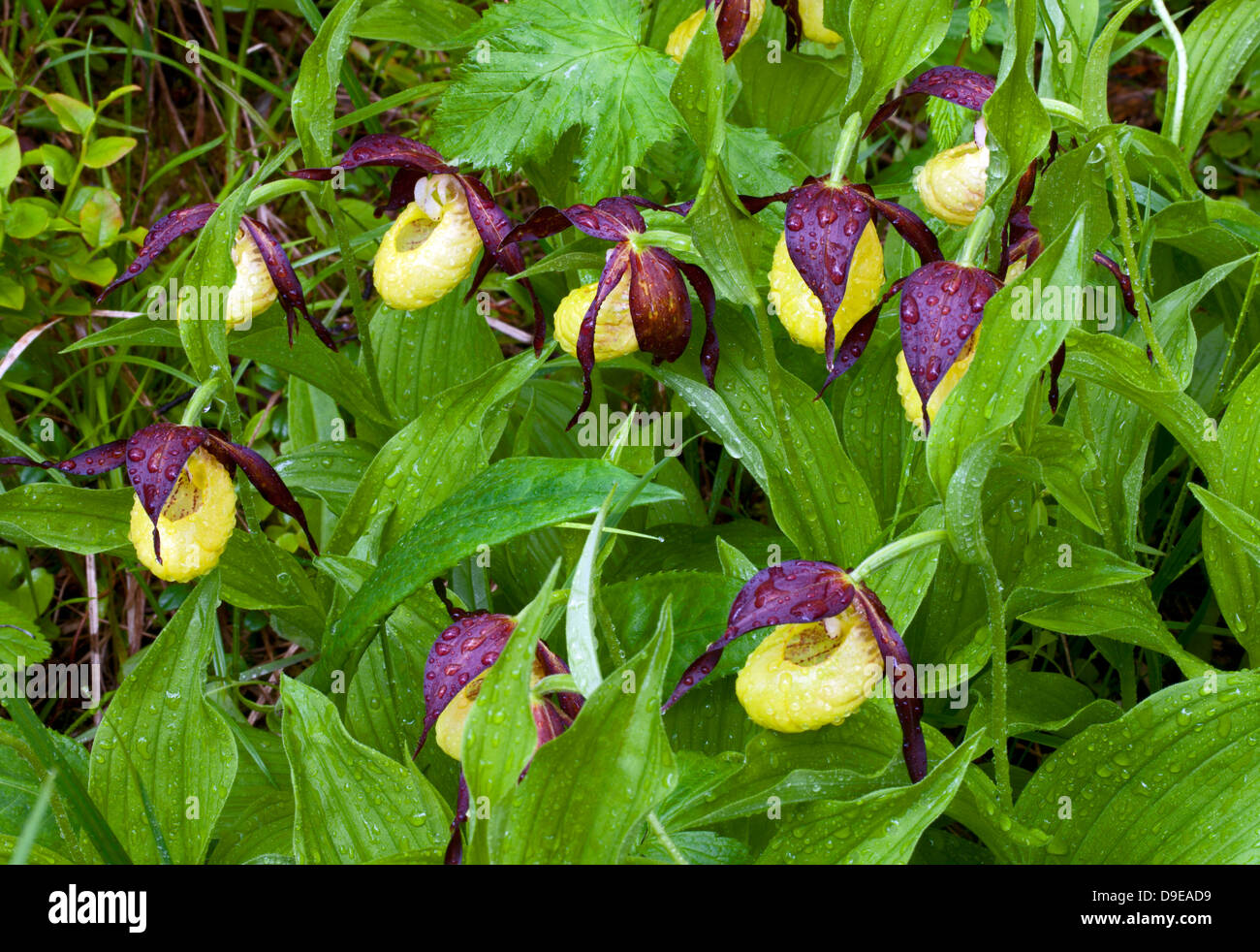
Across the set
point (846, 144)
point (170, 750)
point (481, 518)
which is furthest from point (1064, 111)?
point (170, 750)

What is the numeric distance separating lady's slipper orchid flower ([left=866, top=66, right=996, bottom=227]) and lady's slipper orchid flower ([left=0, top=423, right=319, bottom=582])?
68 centimetres

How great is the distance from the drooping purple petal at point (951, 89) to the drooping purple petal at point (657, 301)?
228 mm

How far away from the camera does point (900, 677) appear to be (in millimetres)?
805

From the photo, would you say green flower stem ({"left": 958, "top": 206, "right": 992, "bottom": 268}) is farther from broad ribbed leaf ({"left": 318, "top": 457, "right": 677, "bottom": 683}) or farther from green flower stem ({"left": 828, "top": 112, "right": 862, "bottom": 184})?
broad ribbed leaf ({"left": 318, "top": 457, "right": 677, "bottom": 683})

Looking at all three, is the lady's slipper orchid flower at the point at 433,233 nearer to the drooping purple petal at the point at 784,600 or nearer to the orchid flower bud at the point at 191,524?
the orchid flower bud at the point at 191,524

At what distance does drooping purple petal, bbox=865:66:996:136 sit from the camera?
0.95 metres

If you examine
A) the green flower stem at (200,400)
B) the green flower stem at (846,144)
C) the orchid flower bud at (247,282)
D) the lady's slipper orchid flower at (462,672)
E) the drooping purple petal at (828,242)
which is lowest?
the lady's slipper orchid flower at (462,672)

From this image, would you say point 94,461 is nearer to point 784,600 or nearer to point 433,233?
point 433,233

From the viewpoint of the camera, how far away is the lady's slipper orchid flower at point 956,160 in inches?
37.9

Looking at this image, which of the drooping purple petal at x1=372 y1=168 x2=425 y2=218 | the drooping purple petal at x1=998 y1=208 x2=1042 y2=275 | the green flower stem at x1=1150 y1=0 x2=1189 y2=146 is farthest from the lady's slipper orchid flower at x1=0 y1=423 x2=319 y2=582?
the green flower stem at x1=1150 y1=0 x2=1189 y2=146

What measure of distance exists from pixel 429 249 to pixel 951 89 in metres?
0.57

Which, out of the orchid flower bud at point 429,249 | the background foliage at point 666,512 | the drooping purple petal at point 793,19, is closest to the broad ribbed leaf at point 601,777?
the background foliage at point 666,512
